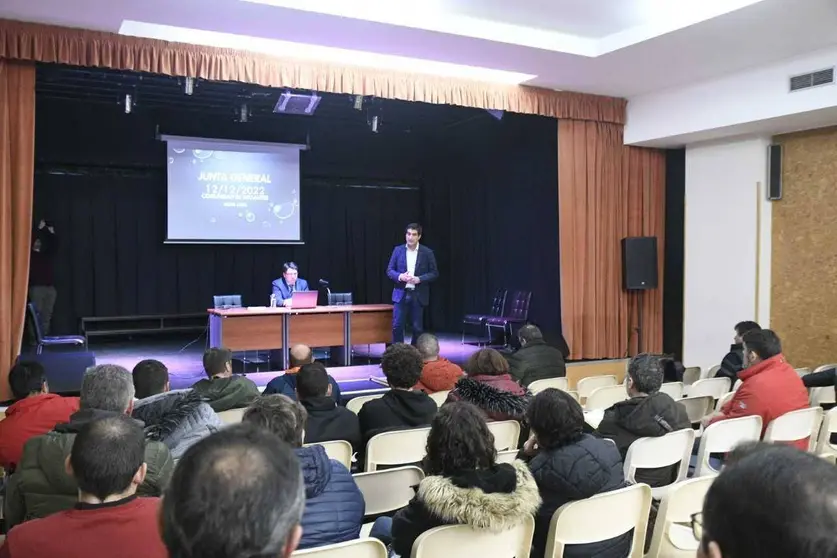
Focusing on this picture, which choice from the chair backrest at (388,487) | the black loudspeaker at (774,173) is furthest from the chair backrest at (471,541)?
the black loudspeaker at (774,173)

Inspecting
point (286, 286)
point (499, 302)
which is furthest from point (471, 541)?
point (499, 302)

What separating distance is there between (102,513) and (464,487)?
928mm

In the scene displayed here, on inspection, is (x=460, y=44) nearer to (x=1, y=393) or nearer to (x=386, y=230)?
(x=1, y=393)

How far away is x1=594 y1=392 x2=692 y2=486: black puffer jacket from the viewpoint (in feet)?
9.89

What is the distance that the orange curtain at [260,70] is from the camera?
5066mm

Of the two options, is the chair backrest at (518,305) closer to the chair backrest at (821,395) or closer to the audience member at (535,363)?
the audience member at (535,363)

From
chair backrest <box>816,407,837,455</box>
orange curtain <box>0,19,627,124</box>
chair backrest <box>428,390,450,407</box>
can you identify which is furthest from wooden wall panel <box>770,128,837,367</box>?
chair backrest <box>428,390,450,407</box>

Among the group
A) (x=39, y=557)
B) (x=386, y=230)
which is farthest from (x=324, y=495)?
(x=386, y=230)

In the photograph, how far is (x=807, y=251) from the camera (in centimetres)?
663

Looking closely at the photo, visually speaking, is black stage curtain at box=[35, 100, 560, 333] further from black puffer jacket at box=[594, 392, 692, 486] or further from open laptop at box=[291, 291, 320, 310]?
black puffer jacket at box=[594, 392, 692, 486]

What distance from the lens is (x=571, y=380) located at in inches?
292

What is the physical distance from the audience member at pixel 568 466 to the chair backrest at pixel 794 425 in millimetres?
1326

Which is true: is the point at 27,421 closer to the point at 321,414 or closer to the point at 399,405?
the point at 321,414

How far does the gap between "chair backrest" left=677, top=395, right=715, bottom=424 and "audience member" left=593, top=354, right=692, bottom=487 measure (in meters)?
0.90
